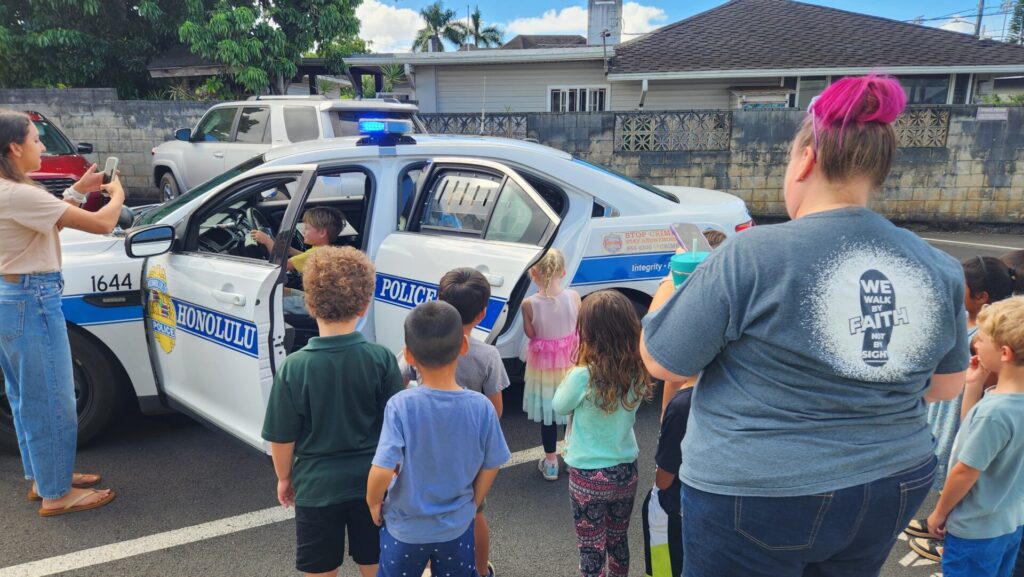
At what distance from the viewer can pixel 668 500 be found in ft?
7.36

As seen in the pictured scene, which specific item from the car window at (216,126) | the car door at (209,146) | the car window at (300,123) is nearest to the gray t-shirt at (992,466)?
the car window at (300,123)

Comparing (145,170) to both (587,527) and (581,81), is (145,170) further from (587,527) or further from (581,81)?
(587,527)

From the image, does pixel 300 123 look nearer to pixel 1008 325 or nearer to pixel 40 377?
pixel 40 377

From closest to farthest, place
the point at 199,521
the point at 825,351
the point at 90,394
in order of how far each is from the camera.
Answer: the point at 825,351
the point at 199,521
the point at 90,394

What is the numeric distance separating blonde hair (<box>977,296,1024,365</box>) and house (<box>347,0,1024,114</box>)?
12.6 metres

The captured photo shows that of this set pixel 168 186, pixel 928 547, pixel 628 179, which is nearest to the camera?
pixel 928 547

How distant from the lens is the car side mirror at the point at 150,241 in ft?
10.7

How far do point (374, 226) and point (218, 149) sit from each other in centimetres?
675

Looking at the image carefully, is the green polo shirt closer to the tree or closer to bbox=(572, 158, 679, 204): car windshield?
bbox=(572, 158, 679, 204): car windshield

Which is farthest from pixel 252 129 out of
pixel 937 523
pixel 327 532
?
pixel 937 523

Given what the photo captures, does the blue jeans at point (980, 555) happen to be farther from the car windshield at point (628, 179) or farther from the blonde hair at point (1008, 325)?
the car windshield at point (628, 179)

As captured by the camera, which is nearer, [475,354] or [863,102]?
[863,102]

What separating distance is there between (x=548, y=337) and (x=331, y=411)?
1.41 m

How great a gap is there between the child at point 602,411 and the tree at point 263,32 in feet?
45.7
